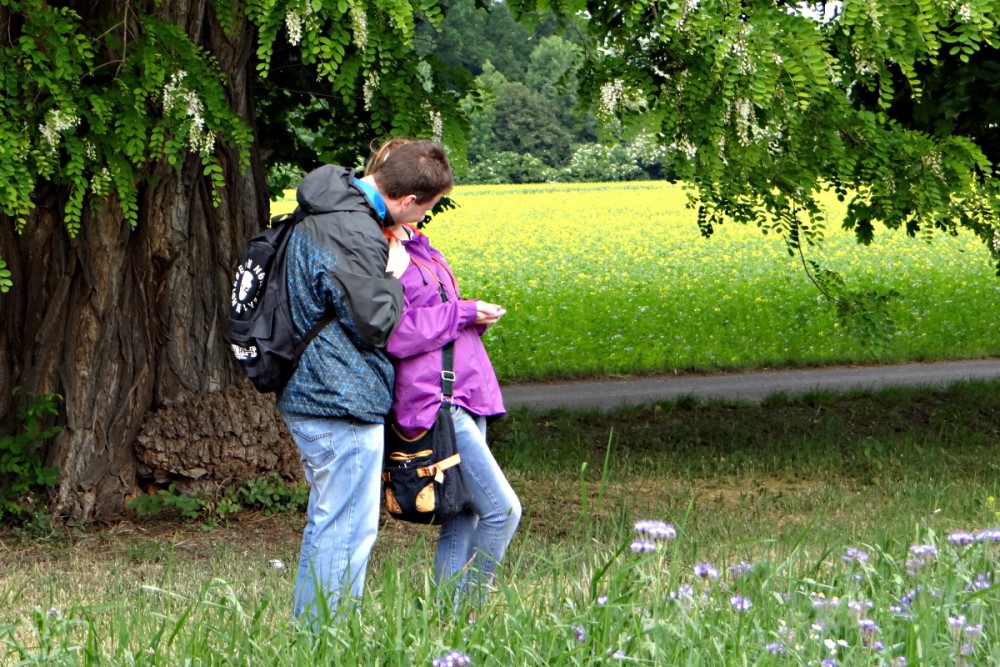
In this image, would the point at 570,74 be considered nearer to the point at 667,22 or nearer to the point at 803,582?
the point at 667,22

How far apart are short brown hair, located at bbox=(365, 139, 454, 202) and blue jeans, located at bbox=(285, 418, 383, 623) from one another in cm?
67

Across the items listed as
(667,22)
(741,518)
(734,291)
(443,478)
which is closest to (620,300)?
(734,291)

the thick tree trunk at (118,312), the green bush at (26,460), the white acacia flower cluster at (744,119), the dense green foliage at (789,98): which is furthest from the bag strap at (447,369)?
the green bush at (26,460)

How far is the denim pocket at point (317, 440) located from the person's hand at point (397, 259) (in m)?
0.49

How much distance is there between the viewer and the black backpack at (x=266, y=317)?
3449 millimetres

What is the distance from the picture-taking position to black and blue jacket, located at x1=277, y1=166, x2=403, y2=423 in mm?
3367

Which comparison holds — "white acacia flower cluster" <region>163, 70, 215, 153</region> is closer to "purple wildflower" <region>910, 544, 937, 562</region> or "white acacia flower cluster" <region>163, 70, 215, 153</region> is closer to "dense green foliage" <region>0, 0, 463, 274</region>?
"dense green foliage" <region>0, 0, 463, 274</region>

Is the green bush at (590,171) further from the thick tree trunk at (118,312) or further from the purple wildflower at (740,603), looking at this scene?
the purple wildflower at (740,603)

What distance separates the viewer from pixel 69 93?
5.05 metres

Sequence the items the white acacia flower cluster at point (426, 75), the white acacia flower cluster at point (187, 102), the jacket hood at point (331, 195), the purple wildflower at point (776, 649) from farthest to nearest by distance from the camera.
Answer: the white acacia flower cluster at point (426, 75) < the white acacia flower cluster at point (187, 102) < the jacket hood at point (331, 195) < the purple wildflower at point (776, 649)

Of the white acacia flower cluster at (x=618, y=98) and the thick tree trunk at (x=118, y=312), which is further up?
the white acacia flower cluster at (x=618, y=98)

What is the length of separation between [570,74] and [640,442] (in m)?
3.14

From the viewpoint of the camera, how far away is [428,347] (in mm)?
3574

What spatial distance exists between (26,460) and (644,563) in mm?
4083
